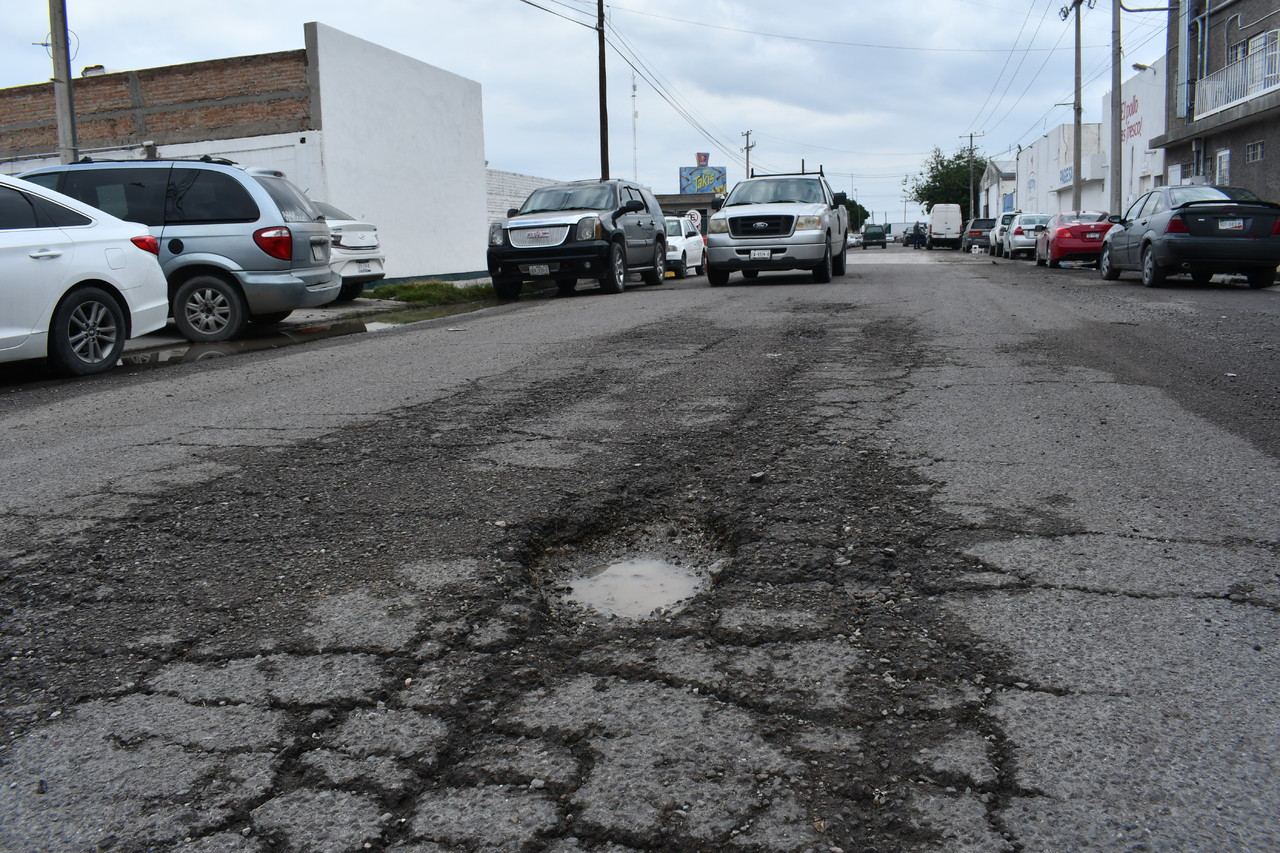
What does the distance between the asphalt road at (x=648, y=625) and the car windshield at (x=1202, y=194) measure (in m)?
10.8

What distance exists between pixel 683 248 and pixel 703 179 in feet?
180

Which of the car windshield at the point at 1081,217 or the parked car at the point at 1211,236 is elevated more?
the car windshield at the point at 1081,217

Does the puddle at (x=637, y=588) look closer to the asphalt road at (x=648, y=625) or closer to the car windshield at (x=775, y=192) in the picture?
the asphalt road at (x=648, y=625)

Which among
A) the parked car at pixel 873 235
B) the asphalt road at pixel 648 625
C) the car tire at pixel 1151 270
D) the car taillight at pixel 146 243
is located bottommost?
the asphalt road at pixel 648 625

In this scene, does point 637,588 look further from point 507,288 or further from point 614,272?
point 507,288

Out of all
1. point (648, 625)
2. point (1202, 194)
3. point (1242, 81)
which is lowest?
point (648, 625)

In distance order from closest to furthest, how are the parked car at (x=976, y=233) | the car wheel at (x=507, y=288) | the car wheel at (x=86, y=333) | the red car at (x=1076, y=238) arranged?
the car wheel at (x=86, y=333), the car wheel at (x=507, y=288), the red car at (x=1076, y=238), the parked car at (x=976, y=233)

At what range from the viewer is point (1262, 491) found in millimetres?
4230

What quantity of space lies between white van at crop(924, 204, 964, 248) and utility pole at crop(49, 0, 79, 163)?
155 ft

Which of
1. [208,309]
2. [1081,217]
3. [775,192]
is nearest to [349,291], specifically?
[208,309]

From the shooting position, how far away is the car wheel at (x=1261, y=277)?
15031 millimetres

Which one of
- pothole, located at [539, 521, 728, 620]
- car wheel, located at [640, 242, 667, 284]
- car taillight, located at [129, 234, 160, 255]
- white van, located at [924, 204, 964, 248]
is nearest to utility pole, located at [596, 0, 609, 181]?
car wheel, located at [640, 242, 667, 284]

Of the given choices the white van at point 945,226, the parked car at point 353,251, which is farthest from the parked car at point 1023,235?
the white van at point 945,226

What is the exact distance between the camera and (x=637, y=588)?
337cm
